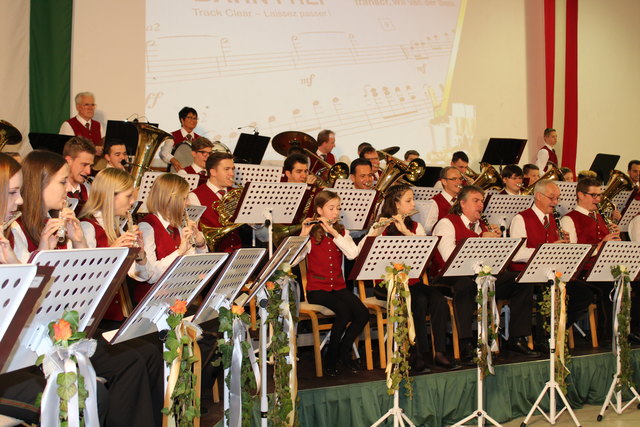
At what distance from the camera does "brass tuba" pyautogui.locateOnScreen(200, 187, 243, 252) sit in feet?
18.0

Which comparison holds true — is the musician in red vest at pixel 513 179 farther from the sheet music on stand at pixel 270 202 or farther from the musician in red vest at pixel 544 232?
the sheet music on stand at pixel 270 202

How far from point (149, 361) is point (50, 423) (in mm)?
1142

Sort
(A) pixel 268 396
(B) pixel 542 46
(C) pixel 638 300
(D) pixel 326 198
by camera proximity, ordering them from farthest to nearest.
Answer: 1. (B) pixel 542 46
2. (C) pixel 638 300
3. (D) pixel 326 198
4. (A) pixel 268 396

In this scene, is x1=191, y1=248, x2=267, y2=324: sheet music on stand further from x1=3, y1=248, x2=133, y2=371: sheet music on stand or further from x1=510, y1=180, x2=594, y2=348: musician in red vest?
x1=510, y1=180, x2=594, y2=348: musician in red vest

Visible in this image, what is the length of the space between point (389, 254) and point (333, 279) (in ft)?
2.37

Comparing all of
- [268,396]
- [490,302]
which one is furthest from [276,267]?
[490,302]

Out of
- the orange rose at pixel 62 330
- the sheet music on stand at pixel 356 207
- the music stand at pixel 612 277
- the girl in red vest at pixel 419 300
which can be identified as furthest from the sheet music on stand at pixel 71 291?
the music stand at pixel 612 277

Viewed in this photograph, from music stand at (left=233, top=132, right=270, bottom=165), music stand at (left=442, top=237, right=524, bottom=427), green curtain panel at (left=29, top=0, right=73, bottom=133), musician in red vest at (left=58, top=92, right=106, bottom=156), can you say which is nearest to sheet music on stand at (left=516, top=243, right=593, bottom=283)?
music stand at (left=442, top=237, right=524, bottom=427)

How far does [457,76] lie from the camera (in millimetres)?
10125

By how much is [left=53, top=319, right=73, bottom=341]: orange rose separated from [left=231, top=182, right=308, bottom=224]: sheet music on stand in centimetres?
297

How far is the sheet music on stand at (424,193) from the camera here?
7186 mm

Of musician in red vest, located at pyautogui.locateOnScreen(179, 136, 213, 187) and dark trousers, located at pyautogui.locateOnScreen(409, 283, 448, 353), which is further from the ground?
musician in red vest, located at pyautogui.locateOnScreen(179, 136, 213, 187)

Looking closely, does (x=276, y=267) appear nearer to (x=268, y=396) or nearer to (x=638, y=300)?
(x=268, y=396)

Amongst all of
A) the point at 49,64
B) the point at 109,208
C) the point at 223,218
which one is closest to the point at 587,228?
the point at 223,218
